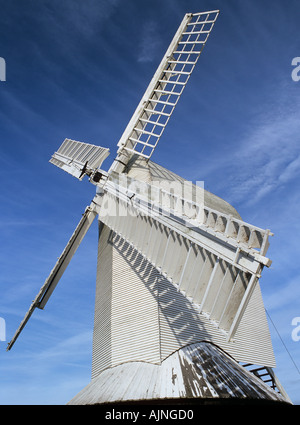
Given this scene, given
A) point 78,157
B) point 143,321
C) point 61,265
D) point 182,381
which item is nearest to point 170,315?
point 143,321

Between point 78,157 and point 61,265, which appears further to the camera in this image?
point 78,157

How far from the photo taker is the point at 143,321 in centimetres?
1302

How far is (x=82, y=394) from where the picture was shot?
12539 millimetres

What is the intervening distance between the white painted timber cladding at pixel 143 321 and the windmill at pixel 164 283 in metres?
0.04

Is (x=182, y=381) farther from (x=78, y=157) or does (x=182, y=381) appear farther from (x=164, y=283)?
(x=78, y=157)

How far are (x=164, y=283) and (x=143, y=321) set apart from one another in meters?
1.57

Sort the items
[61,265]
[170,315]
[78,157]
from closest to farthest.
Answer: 1. [170,315]
2. [61,265]
3. [78,157]

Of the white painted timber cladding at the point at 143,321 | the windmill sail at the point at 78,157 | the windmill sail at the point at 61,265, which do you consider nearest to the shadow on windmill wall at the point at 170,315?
the white painted timber cladding at the point at 143,321

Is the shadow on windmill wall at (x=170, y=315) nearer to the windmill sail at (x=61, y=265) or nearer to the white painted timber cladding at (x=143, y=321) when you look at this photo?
the white painted timber cladding at (x=143, y=321)

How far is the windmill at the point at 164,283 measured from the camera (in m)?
8.97

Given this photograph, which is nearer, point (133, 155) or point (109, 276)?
point (109, 276)

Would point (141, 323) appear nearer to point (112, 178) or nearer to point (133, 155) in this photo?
point (112, 178)
